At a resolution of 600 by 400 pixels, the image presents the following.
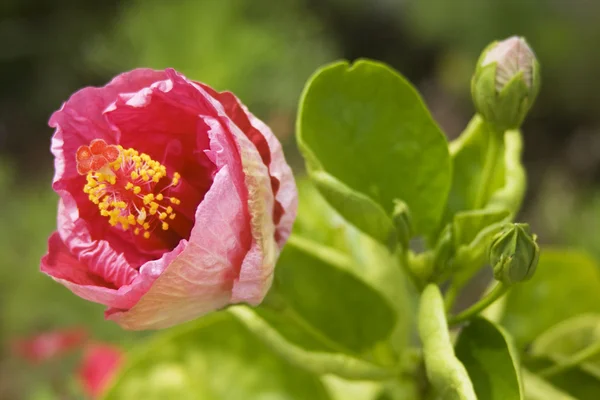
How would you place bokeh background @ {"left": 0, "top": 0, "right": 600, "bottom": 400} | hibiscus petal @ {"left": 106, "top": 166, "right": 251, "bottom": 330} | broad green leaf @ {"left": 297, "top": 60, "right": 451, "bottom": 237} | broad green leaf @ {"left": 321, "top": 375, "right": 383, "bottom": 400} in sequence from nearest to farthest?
hibiscus petal @ {"left": 106, "top": 166, "right": 251, "bottom": 330} < broad green leaf @ {"left": 297, "top": 60, "right": 451, "bottom": 237} < broad green leaf @ {"left": 321, "top": 375, "right": 383, "bottom": 400} < bokeh background @ {"left": 0, "top": 0, "right": 600, "bottom": 400}

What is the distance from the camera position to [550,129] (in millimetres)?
2518

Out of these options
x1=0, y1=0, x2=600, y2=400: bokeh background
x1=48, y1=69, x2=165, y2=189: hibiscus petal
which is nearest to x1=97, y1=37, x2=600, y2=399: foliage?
x1=48, y1=69, x2=165, y2=189: hibiscus petal

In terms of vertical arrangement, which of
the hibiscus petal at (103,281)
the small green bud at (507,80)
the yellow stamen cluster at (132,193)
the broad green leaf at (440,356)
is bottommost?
the broad green leaf at (440,356)

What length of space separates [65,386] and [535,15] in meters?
1.85

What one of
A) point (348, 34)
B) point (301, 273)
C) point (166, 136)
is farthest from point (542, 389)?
point (348, 34)

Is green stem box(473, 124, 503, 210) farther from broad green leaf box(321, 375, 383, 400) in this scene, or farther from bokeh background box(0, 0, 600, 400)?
bokeh background box(0, 0, 600, 400)

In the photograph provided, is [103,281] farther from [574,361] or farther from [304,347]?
Result: [574,361]

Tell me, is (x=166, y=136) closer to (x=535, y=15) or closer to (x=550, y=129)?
(x=535, y=15)

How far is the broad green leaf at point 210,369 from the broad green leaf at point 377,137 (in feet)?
0.67

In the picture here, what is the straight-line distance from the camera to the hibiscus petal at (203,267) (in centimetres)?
37

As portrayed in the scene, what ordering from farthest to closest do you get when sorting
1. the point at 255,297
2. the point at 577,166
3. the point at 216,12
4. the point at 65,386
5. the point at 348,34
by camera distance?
the point at 348,34, the point at 577,166, the point at 216,12, the point at 65,386, the point at 255,297

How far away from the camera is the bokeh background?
2.08 metres

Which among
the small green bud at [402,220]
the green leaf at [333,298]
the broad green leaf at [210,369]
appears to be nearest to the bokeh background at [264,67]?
the broad green leaf at [210,369]

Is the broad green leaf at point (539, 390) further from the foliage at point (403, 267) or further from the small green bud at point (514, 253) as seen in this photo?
the small green bud at point (514, 253)
